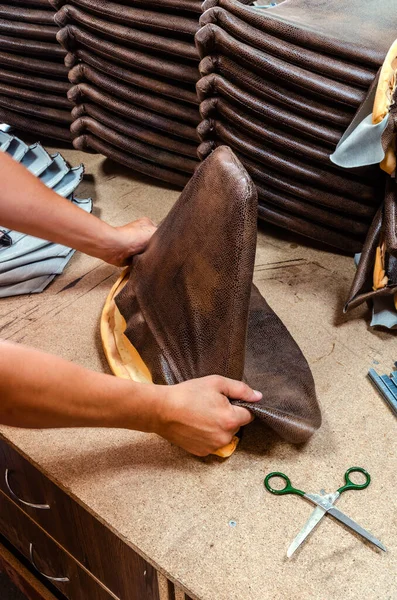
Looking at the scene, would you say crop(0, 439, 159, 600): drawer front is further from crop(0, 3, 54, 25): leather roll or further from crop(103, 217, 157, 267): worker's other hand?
crop(0, 3, 54, 25): leather roll

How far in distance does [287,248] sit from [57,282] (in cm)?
52

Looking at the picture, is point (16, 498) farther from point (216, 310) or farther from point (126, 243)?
point (216, 310)

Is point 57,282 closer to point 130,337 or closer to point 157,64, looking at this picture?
point 130,337

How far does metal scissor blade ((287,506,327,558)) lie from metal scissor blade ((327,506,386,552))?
1cm

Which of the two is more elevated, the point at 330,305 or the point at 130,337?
the point at 130,337

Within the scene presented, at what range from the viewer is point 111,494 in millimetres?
908

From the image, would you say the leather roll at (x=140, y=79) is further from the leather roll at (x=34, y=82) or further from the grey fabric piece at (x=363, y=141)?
the grey fabric piece at (x=363, y=141)

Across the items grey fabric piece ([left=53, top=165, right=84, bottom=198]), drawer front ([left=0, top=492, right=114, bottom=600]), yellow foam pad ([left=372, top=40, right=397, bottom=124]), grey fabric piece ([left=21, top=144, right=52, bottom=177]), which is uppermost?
yellow foam pad ([left=372, top=40, right=397, bottom=124])

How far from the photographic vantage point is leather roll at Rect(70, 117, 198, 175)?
156 centimetres

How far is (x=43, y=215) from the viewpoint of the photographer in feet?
3.76

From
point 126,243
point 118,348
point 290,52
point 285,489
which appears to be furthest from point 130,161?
point 285,489

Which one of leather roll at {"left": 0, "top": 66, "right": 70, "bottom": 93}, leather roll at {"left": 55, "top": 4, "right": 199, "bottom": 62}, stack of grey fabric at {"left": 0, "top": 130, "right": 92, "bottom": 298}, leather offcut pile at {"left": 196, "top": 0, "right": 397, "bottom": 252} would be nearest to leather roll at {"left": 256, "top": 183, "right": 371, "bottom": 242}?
leather offcut pile at {"left": 196, "top": 0, "right": 397, "bottom": 252}

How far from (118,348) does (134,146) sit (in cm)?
70

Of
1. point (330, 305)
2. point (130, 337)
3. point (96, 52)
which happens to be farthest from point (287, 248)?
point (96, 52)
